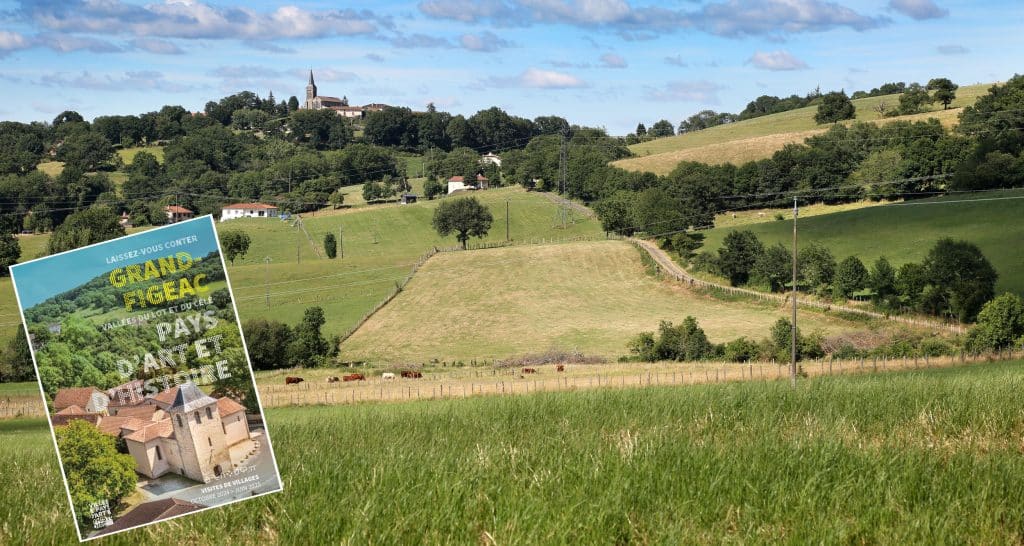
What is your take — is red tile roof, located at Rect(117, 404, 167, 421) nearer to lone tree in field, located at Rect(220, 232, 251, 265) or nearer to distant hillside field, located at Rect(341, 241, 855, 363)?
distant hillside field, located at Rect(341, 241, 855, 363)

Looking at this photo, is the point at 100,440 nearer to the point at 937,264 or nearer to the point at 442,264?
the point at 937,264

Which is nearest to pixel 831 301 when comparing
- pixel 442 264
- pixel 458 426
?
pixel 442 264

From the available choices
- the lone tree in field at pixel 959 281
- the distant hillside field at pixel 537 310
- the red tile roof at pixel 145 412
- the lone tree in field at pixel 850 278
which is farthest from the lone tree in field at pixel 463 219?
the red tile roof at pixel 145 412

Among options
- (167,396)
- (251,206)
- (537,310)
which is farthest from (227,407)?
(251,206)

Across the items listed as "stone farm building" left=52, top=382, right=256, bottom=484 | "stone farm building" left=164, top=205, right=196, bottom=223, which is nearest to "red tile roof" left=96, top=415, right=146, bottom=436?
"stone farm building" left=52, top=382, right=256, bottom=484

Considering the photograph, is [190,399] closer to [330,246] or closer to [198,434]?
[198,434]

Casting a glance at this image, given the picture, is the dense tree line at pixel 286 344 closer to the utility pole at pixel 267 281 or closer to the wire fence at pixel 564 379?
the wire fence at pixel 564 379
